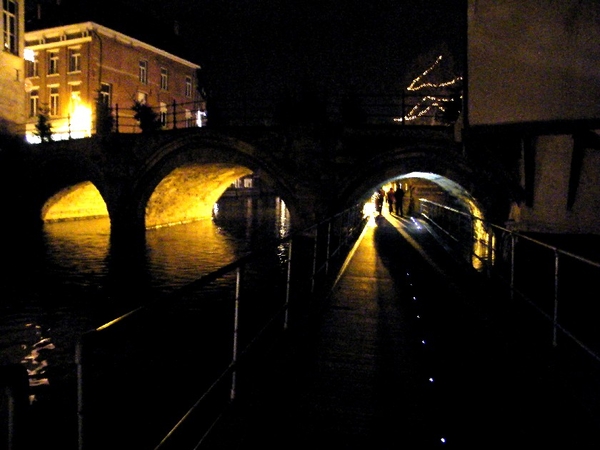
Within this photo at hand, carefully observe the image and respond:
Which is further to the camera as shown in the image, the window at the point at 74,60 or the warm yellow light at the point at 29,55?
the warm yellow light at the point at 29,55

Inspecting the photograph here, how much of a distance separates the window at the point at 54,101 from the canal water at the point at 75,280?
1407cm

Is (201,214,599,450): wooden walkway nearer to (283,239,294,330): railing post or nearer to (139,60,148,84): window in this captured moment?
(283,239,294,330): railing post

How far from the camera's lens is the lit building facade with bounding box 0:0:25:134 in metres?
26.1

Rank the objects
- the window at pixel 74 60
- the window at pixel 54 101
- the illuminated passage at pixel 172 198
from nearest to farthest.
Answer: the illuminated passage at pixel 172 198, the window at pixel 74 60, the window at pixel 54 101

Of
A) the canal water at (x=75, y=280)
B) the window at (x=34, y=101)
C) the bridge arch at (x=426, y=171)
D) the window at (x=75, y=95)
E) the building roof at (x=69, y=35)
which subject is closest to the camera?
the canal water at (x=75, y=280)

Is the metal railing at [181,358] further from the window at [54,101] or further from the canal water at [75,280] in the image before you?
the window at [54,101]

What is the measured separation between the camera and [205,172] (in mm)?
24250

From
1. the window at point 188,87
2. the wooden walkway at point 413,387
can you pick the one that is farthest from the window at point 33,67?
the wooden walkway at point 413,387

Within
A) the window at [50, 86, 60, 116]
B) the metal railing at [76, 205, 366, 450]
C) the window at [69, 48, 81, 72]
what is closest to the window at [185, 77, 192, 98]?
the window at [69, 48, 81, 72]

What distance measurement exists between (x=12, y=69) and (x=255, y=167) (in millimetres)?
15840

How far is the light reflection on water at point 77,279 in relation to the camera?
299 inches

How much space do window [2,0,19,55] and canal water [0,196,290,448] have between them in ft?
33.1

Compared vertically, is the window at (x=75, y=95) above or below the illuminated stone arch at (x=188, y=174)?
above

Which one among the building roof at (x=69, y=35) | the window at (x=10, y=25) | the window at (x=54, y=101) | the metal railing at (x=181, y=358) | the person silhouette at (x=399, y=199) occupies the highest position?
the building roof at (x=69, y=35)
